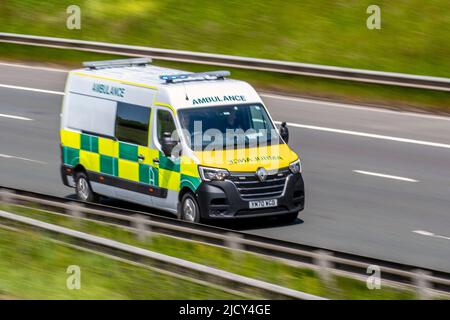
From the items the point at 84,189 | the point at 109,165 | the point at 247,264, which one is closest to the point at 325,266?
the point at 247,264

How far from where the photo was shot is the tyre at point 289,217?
590 inches

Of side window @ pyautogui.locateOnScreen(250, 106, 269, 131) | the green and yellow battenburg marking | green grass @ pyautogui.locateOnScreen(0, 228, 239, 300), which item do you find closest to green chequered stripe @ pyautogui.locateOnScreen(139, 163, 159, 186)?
the green and yellow battenburg marking

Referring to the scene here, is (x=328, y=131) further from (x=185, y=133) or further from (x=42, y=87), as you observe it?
(x=42, y=87)

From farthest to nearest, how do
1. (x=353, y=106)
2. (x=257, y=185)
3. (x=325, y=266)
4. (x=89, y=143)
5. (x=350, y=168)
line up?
(x=353, y=106), (x=350, y=168), (x=89, y=143), (x=257, y=185), (x=325, y=266)

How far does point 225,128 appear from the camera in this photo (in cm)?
1491

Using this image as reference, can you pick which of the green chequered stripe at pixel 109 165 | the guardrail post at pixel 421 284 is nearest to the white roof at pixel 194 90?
the green chequered stripe at pixel 109 165

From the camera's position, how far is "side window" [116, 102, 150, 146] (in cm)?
1524

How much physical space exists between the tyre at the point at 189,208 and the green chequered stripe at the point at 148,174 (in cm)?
59

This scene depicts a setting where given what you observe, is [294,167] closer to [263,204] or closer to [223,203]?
[263,204]

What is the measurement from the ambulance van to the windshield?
0.05 ft

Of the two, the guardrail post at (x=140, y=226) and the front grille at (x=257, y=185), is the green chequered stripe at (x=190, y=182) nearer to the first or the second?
the front grille at (x=257, y=185)

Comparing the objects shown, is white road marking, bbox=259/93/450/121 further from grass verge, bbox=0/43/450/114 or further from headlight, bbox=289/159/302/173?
headlight, bbox=289/159/302/173

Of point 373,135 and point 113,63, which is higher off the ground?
point 113,63

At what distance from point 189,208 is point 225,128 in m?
1.28
